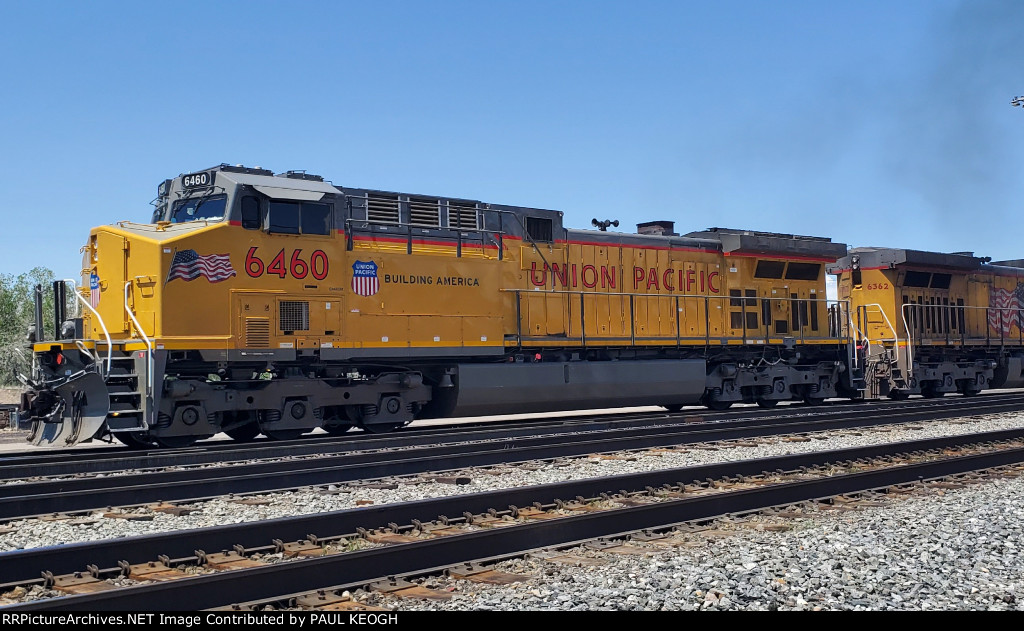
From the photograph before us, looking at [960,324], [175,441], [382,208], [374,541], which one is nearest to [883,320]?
[960,324]

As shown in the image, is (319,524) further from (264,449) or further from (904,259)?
(904,259)

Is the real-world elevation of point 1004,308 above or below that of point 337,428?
above

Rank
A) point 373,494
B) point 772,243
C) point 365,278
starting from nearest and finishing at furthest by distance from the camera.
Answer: point 373,494, point 365,278, point 772,243

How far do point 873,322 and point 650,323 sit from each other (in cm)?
756

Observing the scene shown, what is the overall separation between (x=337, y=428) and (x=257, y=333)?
2.21m

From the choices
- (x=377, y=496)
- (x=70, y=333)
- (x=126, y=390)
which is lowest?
(x=377, y=496)

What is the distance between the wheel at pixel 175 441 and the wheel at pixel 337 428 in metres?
2.11

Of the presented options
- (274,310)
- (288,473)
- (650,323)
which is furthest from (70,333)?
(650,323)

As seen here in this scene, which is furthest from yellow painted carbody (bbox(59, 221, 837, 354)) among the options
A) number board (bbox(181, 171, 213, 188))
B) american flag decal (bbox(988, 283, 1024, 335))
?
american flag decal (bbox(988, 283, 1024, 335))

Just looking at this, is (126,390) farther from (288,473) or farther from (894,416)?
(894,416)

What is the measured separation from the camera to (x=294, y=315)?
12.5 metres

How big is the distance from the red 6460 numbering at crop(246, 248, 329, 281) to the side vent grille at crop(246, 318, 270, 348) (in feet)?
2.03

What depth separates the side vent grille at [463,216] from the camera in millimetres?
14484

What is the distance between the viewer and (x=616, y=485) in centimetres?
796
